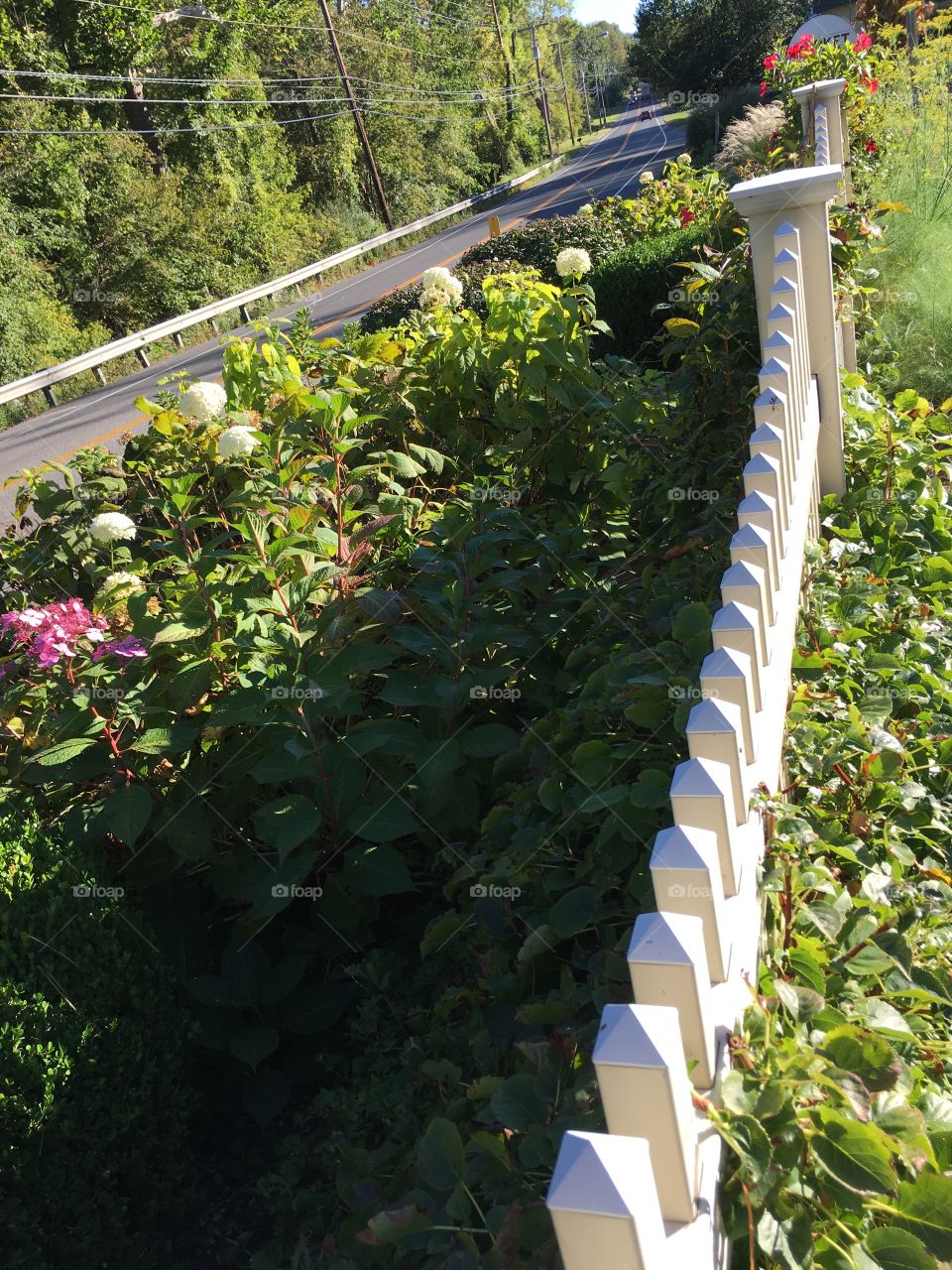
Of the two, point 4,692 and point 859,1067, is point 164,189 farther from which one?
point 859,1067

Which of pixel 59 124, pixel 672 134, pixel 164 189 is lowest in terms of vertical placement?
pixel 672 134

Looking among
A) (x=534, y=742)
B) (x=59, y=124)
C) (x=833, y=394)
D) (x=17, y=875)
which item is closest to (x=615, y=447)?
(x=833, y=394)

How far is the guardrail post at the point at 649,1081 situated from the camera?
2.65 ft

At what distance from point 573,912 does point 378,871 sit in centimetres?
75

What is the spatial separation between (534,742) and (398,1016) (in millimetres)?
746

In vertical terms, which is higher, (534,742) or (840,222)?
(840,222)

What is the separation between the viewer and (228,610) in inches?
106

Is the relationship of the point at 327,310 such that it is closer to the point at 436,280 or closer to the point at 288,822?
the point at 436,280

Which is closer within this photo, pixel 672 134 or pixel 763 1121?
pixel 763 1121

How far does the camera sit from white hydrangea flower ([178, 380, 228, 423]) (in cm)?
348

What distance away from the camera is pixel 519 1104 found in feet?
4.49
